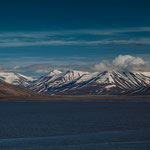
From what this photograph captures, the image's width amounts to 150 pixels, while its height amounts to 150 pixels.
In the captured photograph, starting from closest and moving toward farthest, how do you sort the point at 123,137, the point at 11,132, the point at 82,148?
1. the point at 82,148
2. the point at 123,137
3. the point at 11,132

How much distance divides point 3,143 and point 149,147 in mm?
21012

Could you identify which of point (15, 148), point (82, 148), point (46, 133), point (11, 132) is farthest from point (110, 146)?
point (11, 132)

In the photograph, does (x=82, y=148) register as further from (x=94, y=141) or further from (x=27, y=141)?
(x=27, y=141)

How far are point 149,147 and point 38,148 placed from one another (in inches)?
A: 584

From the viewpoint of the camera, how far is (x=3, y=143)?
52469 mm

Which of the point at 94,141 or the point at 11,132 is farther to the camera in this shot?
the point at 11,132

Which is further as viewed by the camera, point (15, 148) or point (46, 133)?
point (46, 133)

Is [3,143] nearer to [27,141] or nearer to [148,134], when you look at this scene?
[27,141]

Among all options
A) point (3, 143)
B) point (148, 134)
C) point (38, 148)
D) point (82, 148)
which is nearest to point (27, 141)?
point (3, 143)

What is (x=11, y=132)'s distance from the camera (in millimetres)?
65688

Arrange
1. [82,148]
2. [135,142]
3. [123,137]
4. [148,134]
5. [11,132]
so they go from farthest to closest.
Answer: [11,132] → [148,134] → [123,137] → [135,142] → [82,148]

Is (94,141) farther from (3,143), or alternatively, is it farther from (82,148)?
(3,143)

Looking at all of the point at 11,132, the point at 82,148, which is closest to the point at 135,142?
the point at 82,148

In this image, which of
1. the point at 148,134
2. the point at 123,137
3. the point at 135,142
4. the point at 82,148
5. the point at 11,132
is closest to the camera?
the point at 82,148
